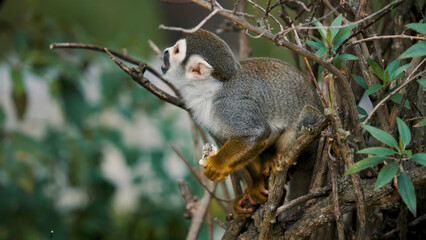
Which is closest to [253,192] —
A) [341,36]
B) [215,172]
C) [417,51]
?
[215,172]

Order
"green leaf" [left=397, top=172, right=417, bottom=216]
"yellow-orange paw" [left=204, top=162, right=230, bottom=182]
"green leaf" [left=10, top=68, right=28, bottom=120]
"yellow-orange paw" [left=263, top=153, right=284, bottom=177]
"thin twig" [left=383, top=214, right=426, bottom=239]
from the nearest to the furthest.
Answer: "green leaf" [left=397, top=172, right=417, bottom=216] → "thin twig" [left=383, top=214, right=426, bottom=239] → "yellow-orange paw" [left=204, top=162, right=230, bottom=182] → "yellow-orange paw" [left=263, top=153, right=284, bottom=177] → "green leaf" [left=10, top=68, right=28, bottom=120]

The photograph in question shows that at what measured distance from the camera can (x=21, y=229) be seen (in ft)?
12.4

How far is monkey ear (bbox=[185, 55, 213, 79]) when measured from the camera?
78.3 inches

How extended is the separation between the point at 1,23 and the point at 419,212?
3012mm

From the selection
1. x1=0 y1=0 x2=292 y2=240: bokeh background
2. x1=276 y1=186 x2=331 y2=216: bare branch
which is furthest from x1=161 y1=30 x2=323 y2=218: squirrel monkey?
x1=0 y1=0 x2=292 y2=240: bokeh background

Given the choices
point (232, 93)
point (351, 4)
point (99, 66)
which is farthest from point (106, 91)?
point (351, 4)

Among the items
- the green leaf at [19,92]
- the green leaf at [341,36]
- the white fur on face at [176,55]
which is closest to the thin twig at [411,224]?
the green leaf at [341,36]

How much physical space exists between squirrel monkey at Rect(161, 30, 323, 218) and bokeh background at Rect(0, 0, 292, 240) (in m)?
1.44

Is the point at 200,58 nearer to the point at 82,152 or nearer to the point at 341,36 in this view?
the point at 341,36

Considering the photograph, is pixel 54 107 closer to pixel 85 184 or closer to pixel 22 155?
pixel 85 184

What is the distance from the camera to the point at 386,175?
1.25m

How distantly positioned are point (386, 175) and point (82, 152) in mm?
2763

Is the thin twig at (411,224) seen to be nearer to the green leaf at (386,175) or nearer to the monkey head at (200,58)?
the green leaf at (386,175)

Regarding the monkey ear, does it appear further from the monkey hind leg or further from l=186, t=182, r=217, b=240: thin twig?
l=186, t=182, r=217, b=240: thin twig
